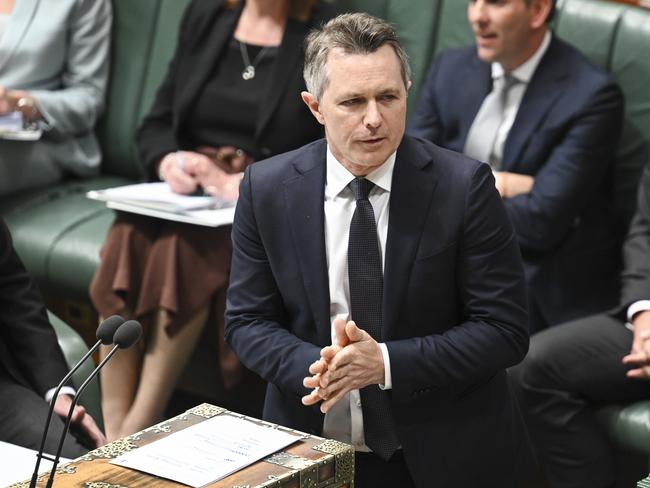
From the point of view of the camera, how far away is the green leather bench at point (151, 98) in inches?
148

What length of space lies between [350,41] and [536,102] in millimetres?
1323

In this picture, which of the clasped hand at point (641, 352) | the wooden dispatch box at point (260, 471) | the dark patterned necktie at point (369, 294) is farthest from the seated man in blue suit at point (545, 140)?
the wooden dispatch box at point (260, 471)

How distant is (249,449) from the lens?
2090mm

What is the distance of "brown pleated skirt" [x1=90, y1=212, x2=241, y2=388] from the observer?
3.75m

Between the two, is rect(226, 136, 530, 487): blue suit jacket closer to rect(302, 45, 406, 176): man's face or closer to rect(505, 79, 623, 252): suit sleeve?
rect(302, 45, 406, 176): man's face

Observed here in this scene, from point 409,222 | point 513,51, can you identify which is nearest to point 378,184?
point 409,222

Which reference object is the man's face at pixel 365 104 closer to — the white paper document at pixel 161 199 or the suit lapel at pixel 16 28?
the white paper document at pixel 161 199

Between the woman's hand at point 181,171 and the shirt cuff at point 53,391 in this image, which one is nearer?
the shirt cuff at point 53,391

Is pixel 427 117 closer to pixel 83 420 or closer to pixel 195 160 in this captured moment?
pixel 195 160

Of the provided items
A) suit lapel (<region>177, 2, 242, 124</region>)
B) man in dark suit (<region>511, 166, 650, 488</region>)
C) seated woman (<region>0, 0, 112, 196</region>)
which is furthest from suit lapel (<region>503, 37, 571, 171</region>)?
seated woman (<region>0, 0, 112, 196</region>)

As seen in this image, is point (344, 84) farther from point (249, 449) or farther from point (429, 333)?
point (249, 449)

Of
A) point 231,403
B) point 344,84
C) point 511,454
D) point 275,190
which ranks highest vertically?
point 344,84

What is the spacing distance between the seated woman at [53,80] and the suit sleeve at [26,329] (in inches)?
61.2

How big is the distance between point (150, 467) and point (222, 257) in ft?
5.86
